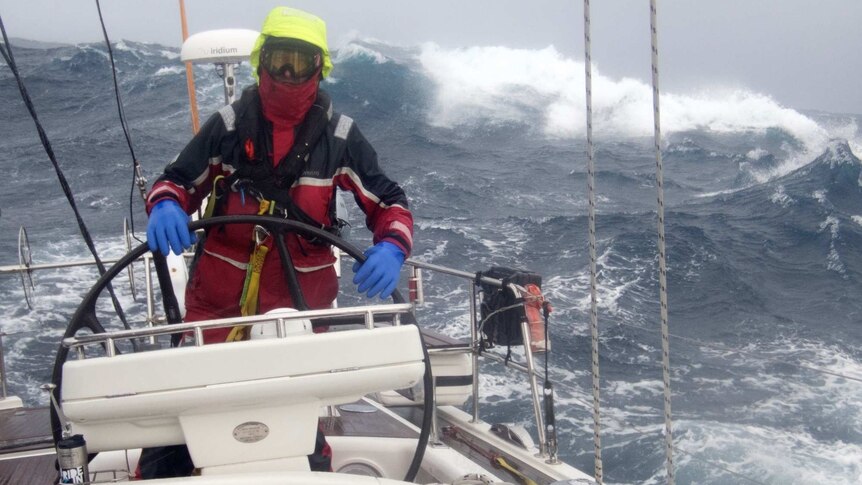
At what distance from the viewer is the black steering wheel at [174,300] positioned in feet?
6.17

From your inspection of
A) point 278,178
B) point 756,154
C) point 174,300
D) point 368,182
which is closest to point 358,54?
point 756,154

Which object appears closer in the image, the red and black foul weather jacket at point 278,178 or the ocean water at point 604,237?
the red and black foul weather jacket at point 278,178

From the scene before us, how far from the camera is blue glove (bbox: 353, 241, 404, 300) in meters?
2.23

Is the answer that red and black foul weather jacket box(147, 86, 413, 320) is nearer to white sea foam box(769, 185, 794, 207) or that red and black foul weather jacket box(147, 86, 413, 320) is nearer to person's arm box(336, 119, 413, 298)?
person's arm box(336, 119, 413, 298)

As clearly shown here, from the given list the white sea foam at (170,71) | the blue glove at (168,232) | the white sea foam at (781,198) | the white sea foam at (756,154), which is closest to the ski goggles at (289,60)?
the blue glove at (168,232)

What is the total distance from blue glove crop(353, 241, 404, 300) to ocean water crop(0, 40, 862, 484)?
1.76 metres

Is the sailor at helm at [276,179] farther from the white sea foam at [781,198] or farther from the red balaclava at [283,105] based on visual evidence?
the white sea foam at [781,198]

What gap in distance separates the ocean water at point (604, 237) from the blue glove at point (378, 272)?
1756 millimetres

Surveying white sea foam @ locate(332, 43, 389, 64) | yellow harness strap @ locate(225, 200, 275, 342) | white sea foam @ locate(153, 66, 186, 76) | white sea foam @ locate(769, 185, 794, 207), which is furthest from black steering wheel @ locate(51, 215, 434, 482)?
white sea foam @ locate(332, 43, 389, 64)

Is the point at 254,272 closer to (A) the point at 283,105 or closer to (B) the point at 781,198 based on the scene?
(A) the point at 283,105

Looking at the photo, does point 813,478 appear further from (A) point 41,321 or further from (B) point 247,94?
(A) point 41,321

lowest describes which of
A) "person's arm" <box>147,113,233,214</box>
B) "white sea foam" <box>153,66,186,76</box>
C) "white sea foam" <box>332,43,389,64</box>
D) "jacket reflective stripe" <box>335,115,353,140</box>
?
"person's arm" <box>147,113,233,214</box>

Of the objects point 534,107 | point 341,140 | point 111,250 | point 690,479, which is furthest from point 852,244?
point 534,107

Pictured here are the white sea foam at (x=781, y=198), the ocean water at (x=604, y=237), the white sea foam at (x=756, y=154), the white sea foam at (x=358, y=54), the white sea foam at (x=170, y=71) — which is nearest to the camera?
the ocean water at (x=604, y=237)
